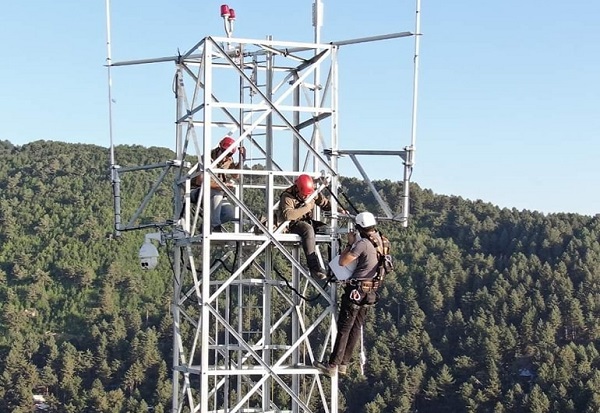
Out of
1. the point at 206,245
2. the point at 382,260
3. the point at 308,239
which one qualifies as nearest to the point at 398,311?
the point at 382,260

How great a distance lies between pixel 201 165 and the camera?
13445mm

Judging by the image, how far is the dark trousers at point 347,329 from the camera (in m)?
13.7

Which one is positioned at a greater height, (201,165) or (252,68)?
(252,68)

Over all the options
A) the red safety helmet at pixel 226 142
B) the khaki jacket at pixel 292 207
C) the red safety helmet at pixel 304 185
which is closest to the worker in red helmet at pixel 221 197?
the red safety helmet at pixel 226 142

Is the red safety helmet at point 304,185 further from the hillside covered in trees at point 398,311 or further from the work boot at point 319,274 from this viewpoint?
the hillside covered in trees at point 398,311

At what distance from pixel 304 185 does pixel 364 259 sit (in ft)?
4.10

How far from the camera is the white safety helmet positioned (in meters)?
13.5

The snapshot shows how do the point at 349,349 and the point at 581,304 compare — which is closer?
the point at 349,349

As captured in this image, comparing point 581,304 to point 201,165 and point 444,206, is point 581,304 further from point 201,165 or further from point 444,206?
point 201,165

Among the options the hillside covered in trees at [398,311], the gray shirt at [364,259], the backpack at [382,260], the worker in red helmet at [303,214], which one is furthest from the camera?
the hillside covered in trees at [398,311]

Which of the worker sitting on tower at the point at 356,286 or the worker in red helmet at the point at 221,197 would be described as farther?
the worker in red helmet at the point at 221,197

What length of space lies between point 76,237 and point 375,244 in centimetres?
14838

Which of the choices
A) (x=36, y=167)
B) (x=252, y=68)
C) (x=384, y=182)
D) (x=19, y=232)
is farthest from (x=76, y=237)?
(x=252, y=68)

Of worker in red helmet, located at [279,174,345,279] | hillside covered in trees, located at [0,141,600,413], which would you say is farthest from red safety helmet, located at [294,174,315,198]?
hillside covered in trees, located at [0,141,600,413]
